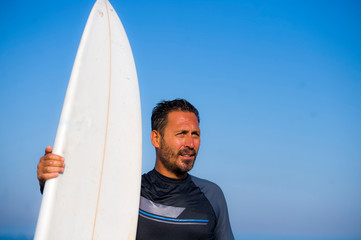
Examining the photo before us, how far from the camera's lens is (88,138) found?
2.39 meters

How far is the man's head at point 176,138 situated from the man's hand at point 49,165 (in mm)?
925

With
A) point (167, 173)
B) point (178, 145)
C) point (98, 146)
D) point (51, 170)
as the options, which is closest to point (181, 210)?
point (167, 173)

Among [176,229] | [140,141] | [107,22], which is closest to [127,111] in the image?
[140,141]

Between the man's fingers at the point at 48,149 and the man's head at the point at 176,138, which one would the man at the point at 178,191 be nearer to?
the man's head at the point at 176,138

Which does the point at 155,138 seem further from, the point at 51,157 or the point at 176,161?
the point at 51,157

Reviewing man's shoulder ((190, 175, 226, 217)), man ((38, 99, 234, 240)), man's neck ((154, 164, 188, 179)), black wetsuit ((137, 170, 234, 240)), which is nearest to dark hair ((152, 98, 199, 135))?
man ((38, 99, 234, 240))

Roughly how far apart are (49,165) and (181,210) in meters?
1.03

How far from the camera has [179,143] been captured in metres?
2.73

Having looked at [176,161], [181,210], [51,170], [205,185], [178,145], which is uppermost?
[178,145]

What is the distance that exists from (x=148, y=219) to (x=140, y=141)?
2.25ft

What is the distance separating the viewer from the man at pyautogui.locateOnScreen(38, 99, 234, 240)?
248 centimetres

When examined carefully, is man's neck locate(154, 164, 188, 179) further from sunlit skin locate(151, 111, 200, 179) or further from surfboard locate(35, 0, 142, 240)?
surfboard locate(35, 0, 142, 240)

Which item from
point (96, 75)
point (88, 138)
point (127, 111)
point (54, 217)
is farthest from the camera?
point (127, 111)

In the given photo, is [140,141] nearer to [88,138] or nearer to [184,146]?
[184,146]
